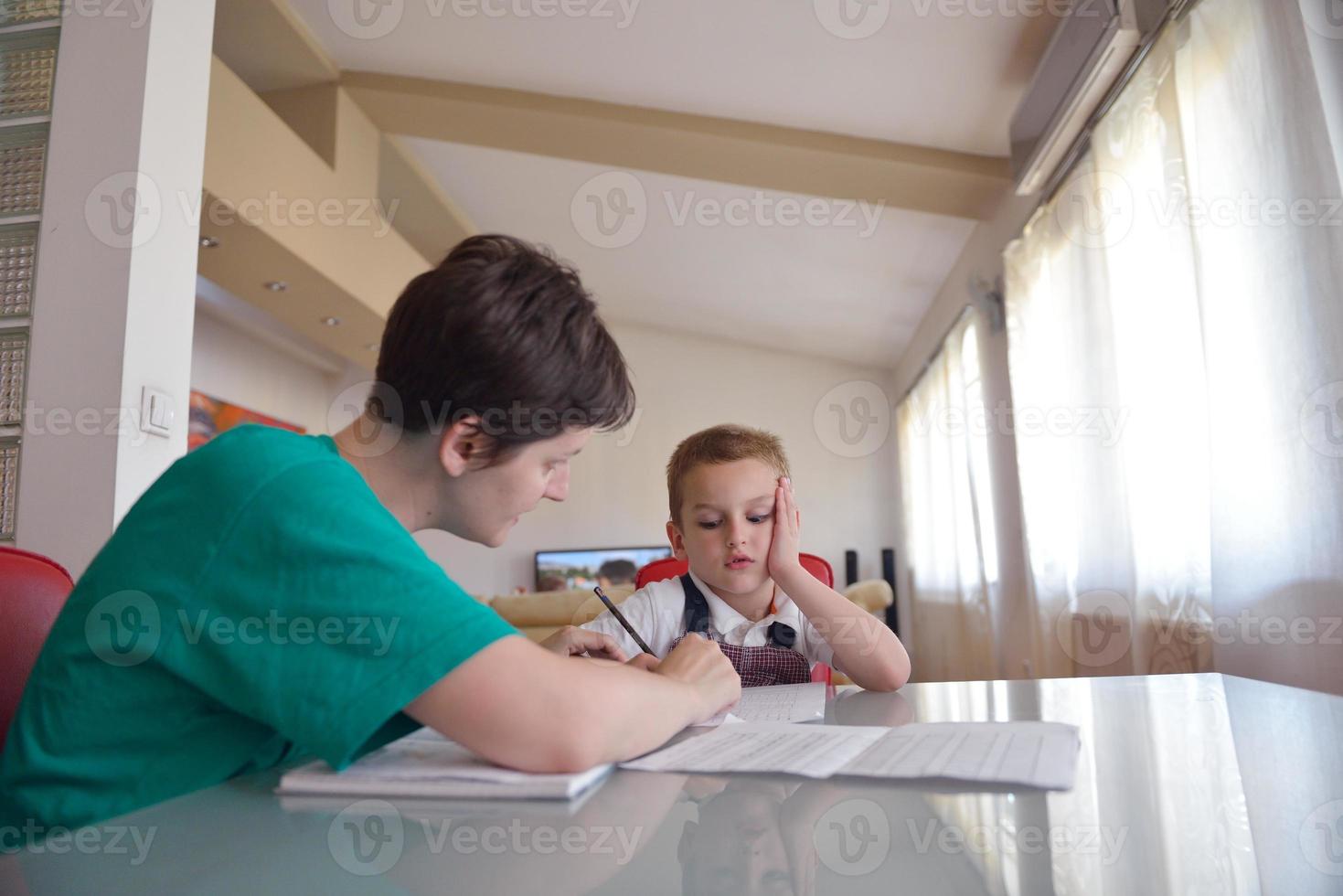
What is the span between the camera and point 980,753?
24.9 inches

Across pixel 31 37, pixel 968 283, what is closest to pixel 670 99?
pixel 968 283

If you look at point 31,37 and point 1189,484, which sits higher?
point 31,37

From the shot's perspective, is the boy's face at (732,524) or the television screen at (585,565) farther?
the television screen at (585,565)

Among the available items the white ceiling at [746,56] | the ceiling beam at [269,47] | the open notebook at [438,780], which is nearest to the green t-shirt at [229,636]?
the open notebook at [438,780]

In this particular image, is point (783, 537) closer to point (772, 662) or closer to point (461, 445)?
point (772, 662)

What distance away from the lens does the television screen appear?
7.73 metres

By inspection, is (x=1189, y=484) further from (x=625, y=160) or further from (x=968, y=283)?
(x=625, y=160)

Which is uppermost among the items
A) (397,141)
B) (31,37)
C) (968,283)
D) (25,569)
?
(397,141)

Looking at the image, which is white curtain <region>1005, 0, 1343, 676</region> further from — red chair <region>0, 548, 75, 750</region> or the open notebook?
red chair <region>0, 548, 75, 750</region>

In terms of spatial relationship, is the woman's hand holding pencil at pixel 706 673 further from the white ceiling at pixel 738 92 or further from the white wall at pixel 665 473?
the white wall at pixel 665 473

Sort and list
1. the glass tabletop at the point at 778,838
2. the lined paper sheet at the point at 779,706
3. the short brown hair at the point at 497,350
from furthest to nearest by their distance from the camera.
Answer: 1. the lined paper sheet at the point at 779,706
2. the short brown hair at the point at 497,350
3. the glass tabletop at the point at 778,838

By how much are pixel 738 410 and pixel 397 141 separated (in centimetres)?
393

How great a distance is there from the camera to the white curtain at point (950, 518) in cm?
474

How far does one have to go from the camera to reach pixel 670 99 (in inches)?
160
